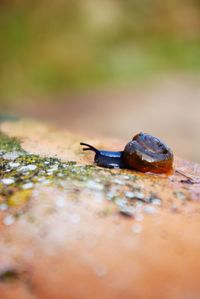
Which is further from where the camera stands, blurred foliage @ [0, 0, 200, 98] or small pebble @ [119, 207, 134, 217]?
blurred foliage @ [0, 0, 200, 98]

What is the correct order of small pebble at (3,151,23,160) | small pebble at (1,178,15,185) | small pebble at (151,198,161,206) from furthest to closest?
small pebble at (3,151,23,160), small pebble at (1,178,15,185), small pebble at (151,198,161,206)

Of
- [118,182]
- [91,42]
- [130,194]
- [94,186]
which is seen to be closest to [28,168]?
[94,186]

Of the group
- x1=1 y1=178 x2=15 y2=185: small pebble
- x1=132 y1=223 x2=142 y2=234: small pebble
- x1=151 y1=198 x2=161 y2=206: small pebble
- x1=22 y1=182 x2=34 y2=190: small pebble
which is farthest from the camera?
x1=1 y1=178 x2=15 y2=185: small pebble

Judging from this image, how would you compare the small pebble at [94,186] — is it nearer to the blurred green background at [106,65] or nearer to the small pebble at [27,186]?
the small pebble at [27,186]

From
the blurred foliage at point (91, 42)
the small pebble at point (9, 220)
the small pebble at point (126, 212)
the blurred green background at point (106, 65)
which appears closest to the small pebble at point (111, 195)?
the small pebble at point (126, 212)

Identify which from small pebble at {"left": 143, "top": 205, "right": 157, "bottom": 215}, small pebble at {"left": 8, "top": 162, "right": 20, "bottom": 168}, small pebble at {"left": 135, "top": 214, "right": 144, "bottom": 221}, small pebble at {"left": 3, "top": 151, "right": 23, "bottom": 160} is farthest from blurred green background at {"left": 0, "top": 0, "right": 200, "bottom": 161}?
small pebble at {"left": 135, "top": 214, "right": 144, "bottom": 221}

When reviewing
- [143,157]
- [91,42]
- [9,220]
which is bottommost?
[9,220]

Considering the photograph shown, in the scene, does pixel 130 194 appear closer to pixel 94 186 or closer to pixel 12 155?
pixel 94 186

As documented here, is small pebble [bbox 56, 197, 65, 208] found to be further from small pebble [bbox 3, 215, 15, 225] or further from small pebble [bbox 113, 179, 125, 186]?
small pebble [bbox 113, 179, 125, 186]
